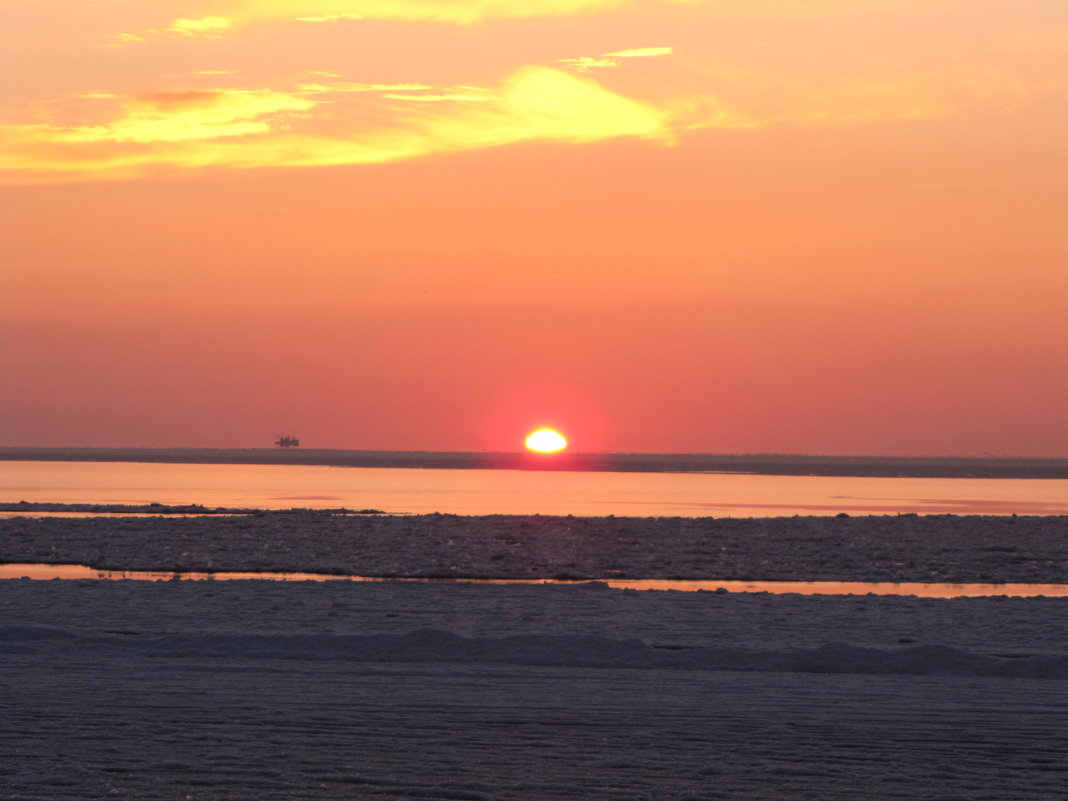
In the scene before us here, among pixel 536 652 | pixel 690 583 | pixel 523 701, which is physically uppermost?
pixel 690 583

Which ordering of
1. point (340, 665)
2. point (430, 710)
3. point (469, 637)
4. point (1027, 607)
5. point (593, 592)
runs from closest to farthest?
point (430, 710), point (340, 665), point (469, 637), point (1027, 607), point (593, 592)

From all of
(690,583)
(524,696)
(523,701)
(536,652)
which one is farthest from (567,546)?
(523,701)

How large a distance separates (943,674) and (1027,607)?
689cm

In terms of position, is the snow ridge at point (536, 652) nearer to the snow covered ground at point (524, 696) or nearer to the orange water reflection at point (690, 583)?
the snow covered ground at point (524, 696)

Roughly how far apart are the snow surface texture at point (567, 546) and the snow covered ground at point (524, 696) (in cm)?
613

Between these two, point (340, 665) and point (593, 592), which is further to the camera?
point (593, 592)

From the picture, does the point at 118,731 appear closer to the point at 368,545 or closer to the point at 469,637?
the point at 469,637

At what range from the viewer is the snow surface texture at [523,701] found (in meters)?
8.24

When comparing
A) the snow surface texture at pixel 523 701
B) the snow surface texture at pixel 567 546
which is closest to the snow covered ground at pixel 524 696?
the snow surface texture at pixel 523 701

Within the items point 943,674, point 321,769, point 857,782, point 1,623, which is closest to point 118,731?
point 321,769

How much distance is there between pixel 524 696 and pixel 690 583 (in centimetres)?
1358

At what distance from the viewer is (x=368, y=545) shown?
1214 inches

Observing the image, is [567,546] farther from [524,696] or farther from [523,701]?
[523,701]

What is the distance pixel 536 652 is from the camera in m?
14.0
